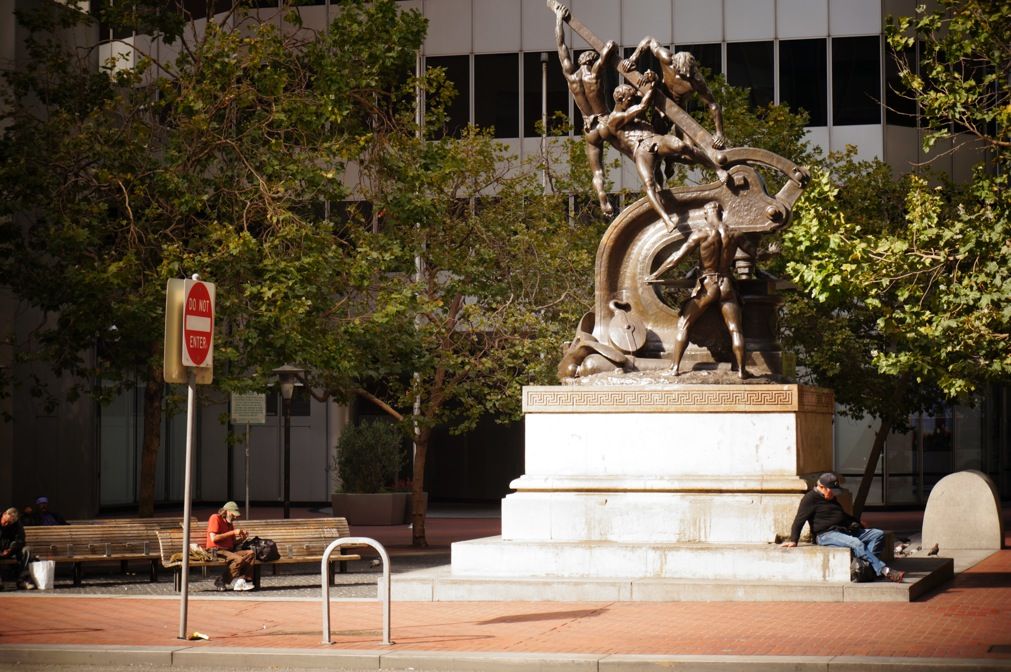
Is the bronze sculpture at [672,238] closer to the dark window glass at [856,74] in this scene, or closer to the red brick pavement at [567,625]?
the red brick pavement at [567,625]

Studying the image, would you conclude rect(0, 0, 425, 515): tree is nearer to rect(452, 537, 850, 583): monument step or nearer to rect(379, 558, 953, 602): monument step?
rect(452, 537, 850, 583): monument step

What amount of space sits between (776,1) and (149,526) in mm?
25388

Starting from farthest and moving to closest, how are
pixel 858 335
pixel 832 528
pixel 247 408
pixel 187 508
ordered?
pixel 858 335
pixel 247 408
pixel 832 528
pixel 187 508

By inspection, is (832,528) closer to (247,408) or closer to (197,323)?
(197,323)

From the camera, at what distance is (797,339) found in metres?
28.2

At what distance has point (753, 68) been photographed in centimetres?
3978

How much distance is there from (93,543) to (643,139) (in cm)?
930

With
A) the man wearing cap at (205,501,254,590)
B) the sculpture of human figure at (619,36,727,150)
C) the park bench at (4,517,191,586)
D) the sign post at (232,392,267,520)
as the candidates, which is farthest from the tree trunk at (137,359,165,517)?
the sculpture of human figure at (619,36,727,150)

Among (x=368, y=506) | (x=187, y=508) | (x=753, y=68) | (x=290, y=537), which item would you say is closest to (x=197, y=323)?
(x=187, y=508)

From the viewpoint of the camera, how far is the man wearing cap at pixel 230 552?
59.7 ft

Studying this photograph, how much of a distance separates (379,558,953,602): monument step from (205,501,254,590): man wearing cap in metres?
2.98

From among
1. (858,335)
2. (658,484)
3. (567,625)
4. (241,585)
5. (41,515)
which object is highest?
(858,335)

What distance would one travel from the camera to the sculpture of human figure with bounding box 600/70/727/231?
58.6 ft

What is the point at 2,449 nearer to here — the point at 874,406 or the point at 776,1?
the point at 874,406
